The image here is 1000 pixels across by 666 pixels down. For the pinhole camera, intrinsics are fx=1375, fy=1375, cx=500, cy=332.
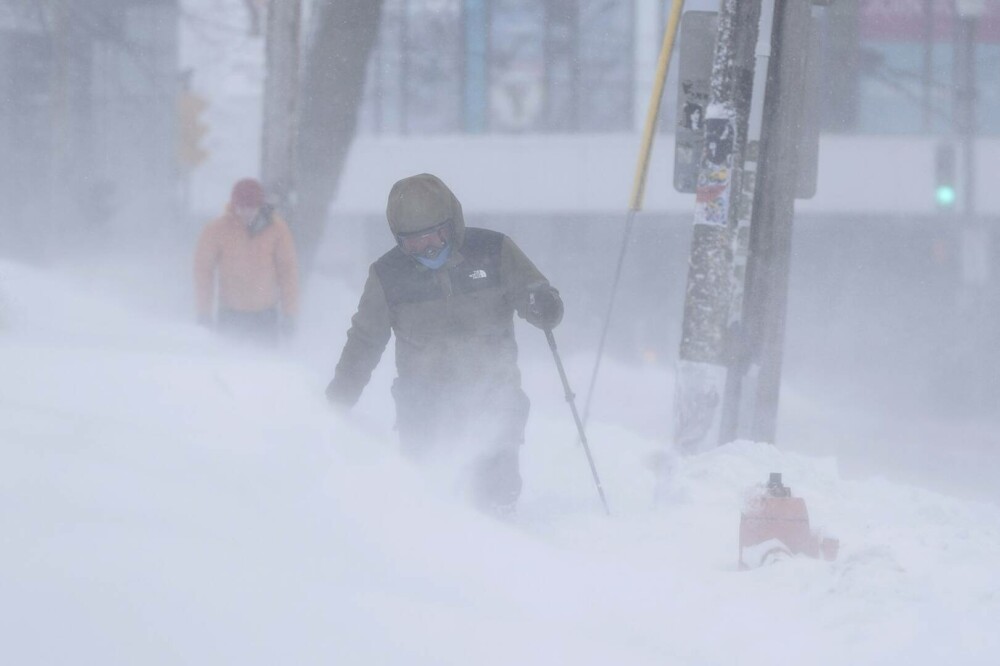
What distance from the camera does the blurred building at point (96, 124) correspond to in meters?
31.8

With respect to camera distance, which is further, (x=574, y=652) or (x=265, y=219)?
(x=265, y=219)

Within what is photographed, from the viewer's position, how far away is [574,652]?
9.82 feet

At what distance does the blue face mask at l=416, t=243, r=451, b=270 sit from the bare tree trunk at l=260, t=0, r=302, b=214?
6.25 m

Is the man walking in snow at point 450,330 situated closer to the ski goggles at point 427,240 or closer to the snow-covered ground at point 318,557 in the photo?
the ski goggles at point 427,240

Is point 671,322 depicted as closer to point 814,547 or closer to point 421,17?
point 421,17

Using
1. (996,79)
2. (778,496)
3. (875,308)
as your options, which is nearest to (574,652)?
(778,496)

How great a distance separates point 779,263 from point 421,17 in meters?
25.2

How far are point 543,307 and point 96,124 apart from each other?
35663 mm

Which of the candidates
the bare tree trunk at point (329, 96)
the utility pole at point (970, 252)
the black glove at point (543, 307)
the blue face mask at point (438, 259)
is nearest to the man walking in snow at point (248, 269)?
the bare tree trunk at point (329, 96)

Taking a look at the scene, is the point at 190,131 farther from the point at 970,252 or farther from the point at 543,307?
the point at 543,307

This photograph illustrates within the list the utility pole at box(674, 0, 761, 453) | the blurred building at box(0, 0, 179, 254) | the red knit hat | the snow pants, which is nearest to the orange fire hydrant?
the snow pants

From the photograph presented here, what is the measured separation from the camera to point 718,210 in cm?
657

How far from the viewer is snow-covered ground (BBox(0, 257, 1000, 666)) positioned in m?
2.64

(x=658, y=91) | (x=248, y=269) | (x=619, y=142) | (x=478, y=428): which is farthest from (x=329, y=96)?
(x=619, y=142)
